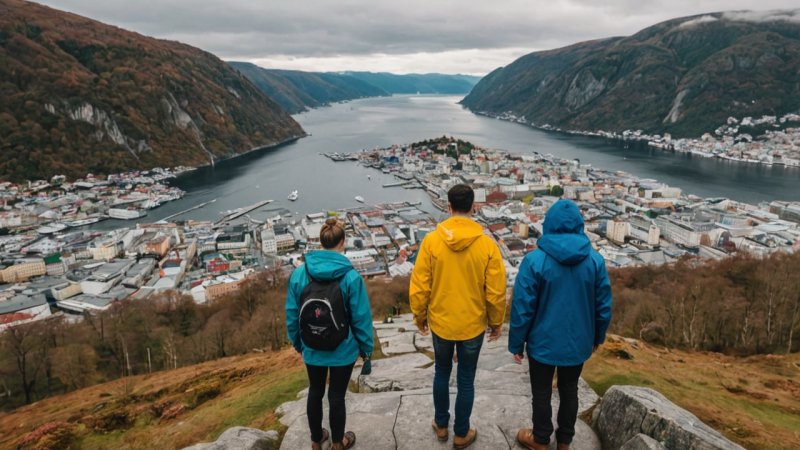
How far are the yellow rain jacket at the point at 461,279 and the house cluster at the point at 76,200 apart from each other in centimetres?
4847

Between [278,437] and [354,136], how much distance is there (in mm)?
100674

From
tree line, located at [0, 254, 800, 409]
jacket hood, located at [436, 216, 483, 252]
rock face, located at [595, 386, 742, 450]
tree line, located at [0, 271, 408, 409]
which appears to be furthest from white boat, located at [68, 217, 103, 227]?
rock face, located at [595, 386, 742, 450]

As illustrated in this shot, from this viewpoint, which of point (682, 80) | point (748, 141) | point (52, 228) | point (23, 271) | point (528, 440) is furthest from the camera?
point (682, 80)

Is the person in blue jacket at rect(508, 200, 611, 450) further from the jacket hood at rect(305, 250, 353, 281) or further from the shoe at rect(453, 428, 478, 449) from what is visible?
the jacket hood at rect(305, 250, 353, 281)

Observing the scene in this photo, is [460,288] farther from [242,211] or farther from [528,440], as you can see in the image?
[242,211]

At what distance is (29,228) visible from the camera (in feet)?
134

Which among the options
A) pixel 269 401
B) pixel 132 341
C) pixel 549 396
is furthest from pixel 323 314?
pixel 132 341

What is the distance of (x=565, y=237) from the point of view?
8.05 ft

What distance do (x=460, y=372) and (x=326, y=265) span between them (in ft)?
3.58

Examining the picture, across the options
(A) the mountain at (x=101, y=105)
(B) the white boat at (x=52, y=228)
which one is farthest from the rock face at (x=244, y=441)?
(A) the mountain at (x=101, y=105)

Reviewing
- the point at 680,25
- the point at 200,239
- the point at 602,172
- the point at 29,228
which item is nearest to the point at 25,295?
the point at 200,239

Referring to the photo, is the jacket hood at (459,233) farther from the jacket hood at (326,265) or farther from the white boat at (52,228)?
the white boat at (52,228)

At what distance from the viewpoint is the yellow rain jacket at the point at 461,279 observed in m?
2.58

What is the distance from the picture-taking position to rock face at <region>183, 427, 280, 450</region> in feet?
10.3
